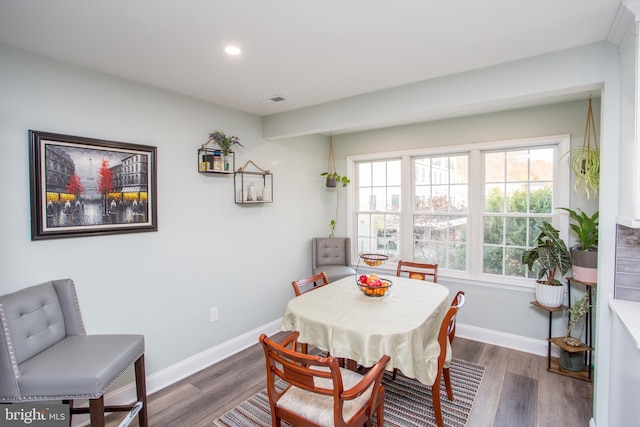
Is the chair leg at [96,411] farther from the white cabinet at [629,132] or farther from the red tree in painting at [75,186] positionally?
the white cabinet at [629,132]

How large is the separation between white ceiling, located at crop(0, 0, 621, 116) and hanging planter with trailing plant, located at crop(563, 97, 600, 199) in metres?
1.25

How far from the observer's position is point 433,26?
177cm

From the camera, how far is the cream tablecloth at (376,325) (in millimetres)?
1903

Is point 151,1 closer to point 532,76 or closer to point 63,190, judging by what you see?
point 63,190

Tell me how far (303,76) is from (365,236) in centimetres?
260

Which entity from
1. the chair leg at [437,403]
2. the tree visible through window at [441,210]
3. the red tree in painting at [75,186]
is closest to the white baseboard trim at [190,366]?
the red tree in painting at [75,186]

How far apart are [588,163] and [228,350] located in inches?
150

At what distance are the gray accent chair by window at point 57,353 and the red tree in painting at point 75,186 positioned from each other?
596 mm

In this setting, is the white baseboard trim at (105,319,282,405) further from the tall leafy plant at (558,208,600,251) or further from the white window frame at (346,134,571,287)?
the tall leafy plant at (558,208,600,251)

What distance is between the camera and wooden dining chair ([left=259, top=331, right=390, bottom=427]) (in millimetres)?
1476

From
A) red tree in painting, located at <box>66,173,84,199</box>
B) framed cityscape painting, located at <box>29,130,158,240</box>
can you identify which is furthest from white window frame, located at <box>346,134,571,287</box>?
red tree in painting, located at <box>66,173,84,199</box>

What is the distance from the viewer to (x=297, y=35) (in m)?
1.86

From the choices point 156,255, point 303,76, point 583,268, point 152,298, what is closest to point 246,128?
point 303,76

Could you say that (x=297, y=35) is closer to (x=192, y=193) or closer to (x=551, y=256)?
(x=192, y=193)
